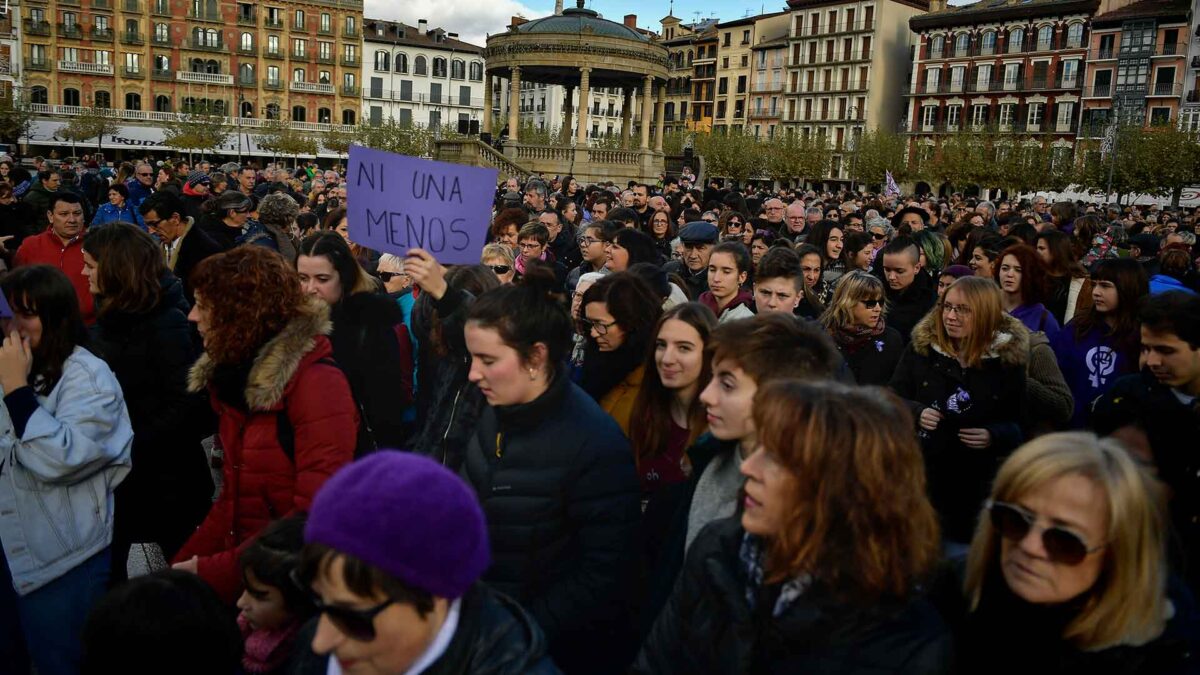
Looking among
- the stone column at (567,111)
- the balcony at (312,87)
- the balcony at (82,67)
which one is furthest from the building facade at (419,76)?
the stone column at (567,111)

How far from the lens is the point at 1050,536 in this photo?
1849 millimetres

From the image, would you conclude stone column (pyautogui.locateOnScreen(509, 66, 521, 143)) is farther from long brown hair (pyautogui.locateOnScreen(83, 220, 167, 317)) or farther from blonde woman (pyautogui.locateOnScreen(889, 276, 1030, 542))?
blonde woman (pyautogui.locateOnScreen(889, 276, 1030, 542))

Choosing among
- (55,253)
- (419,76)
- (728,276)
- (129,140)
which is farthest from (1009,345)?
(419,76)

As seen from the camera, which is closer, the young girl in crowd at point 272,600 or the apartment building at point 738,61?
the young girl in crowd at point 272,600

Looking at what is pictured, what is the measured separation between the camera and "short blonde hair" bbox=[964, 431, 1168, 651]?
182 centimetres

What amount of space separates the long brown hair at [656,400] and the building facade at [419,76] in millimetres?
73513

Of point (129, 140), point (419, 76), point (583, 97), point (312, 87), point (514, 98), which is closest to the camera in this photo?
point (583, 97)

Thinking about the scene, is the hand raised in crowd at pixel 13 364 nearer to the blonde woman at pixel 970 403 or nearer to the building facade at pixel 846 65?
the blonde woman at pixel 970 403

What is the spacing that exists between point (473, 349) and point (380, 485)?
105 centimetres

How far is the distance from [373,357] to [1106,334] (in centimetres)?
402

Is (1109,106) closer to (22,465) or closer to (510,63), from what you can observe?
(510,63)

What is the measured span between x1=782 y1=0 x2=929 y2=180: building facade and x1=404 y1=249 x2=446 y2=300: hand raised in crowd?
6432cm

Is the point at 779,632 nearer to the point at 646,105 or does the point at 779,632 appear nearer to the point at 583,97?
the point at 583,97

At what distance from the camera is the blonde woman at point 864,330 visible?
4.65m
